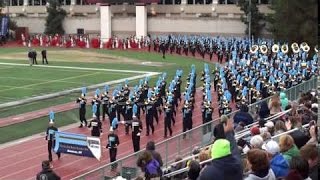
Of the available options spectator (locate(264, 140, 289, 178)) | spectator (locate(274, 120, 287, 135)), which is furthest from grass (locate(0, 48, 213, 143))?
spectator (locate(264, 140, 289, 178))

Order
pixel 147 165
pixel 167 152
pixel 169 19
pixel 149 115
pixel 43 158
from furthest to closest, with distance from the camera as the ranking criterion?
1. pixel 169 19
2. pixel 149 115
3. pixel 43 158
4. pixel 167 152
5. pixel 147 165

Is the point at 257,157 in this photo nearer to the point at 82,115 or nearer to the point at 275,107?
the point at 275,107

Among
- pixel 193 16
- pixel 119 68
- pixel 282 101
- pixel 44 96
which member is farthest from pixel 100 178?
pixel 193 16

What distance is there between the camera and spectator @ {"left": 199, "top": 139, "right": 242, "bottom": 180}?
4.77 meters

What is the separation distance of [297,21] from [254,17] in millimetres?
10850

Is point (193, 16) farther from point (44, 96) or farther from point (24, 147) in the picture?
point (24, 147)

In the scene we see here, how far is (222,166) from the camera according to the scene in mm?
4805

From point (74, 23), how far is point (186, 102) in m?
39.9

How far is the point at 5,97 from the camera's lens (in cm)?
2355

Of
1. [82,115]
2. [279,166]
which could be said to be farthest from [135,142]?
[279,166]

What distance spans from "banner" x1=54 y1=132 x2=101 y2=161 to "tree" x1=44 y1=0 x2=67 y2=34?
42.1 meters

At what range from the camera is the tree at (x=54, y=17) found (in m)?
54.2

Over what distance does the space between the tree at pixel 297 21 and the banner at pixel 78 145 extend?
23772 mm

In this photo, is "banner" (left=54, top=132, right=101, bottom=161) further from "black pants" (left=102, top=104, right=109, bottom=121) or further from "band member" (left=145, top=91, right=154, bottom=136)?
"black pants" (left=102, top=104, right=109, bottom=121)
